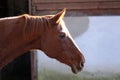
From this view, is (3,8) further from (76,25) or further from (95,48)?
(95,48)

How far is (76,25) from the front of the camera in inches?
223

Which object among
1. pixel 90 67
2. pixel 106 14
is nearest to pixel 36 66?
pixel 90 67

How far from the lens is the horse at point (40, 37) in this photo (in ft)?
12.6

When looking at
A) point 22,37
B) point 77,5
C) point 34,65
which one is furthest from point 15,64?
point 22,37

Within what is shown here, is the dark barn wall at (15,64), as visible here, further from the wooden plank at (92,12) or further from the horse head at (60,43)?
the horse head at (60,43)

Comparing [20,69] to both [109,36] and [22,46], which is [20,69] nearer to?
[109,36]

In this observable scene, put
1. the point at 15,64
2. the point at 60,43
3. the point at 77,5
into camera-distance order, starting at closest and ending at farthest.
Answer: the point at 60,43 → the point at 77,5 → the point at 15,64

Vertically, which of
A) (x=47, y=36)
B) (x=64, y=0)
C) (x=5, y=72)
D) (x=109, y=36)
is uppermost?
(x=47, y=36)

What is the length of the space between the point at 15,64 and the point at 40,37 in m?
2.08

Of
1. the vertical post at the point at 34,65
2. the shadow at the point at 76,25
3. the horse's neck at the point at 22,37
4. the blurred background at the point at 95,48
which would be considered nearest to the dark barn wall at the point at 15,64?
the vertical post at the point at 34,65

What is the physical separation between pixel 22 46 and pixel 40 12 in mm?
1787

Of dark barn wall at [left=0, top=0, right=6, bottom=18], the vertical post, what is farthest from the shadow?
dark barn wall at [left=0, top=0, right=6, bottom=18]

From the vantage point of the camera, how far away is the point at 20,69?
591 cm

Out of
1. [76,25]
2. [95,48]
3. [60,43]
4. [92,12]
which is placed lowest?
[95,48]
